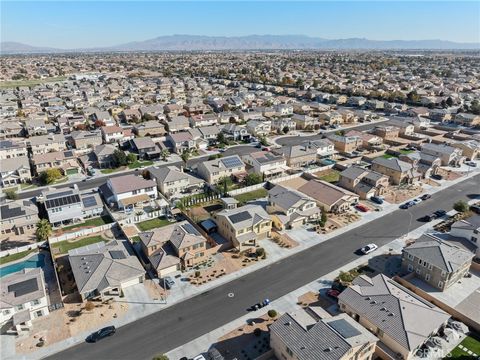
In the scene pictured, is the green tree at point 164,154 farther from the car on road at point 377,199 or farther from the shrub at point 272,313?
the shrub at point 272,313

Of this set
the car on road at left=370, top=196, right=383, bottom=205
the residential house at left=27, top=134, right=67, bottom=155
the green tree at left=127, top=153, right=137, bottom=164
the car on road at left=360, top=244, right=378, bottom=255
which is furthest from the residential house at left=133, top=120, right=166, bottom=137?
the car on road at left=360, top=244, right=378, bottom=255

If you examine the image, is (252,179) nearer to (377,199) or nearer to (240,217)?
(240,217)

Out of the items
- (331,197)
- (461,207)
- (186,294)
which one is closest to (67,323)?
(186,294)

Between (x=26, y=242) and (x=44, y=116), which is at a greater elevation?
(x=44, y=116)

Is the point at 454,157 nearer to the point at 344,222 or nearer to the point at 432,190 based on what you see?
the point at 432,190

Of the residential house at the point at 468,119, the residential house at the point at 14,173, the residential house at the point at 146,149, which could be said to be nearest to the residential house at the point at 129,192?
the residential house at the point at 146,149

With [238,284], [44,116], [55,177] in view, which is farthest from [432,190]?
[44,116]
